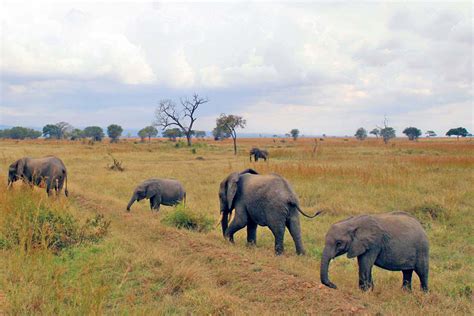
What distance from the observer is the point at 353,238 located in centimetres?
632

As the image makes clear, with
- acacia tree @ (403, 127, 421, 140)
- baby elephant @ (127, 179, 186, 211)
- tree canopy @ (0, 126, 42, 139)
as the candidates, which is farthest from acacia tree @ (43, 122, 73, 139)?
baby elephant @ (127, 179, 186, 211)

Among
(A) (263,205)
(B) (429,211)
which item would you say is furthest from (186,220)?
(B) (429,211)

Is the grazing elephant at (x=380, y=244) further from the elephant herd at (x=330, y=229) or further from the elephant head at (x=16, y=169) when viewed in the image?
the elephant head at (x=16, y=169)

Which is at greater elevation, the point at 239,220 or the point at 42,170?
the point at 42,170

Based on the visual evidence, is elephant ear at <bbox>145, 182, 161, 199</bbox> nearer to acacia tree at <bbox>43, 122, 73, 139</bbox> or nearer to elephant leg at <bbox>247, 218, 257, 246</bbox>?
elephant leg at <bbox>247, 218, 257, 246</bbox>

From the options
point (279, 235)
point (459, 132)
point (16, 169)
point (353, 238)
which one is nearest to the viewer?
point (353, 238)

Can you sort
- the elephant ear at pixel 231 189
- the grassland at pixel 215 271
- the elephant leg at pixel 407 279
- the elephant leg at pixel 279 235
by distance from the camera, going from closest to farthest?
1. the grassland at pixel 215 271
2. the elephant leg at pixel 407 279
3. the elephant leg at pixel 279 235
4. the elephant ear at pixel 231 189

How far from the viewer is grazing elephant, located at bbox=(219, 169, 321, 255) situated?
8.34 metres

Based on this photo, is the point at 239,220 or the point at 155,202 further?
the point at 155,202

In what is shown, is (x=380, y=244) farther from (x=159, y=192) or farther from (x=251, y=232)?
(x=159, y=192)

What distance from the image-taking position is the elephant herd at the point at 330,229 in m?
6.31

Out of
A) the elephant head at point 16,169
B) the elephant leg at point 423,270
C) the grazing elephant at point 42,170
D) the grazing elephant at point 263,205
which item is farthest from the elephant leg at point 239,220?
the elephant head at point 16,169

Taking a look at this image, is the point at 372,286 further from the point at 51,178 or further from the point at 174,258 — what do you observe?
the point at 51,178

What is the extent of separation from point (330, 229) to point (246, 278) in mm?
1501
